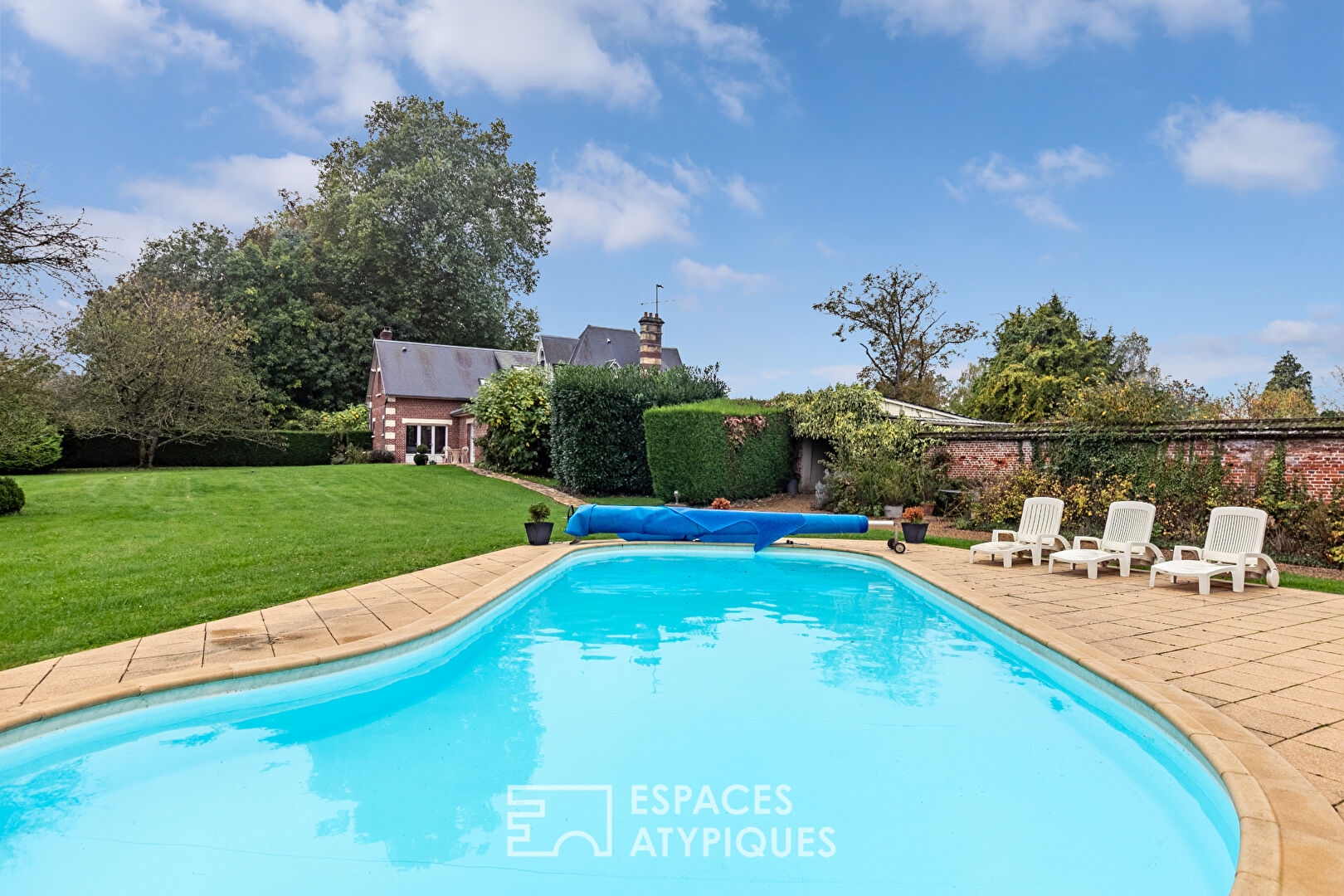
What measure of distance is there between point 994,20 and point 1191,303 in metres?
9.65

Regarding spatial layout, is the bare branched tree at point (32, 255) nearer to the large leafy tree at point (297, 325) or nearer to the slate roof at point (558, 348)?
the slate roof at point (558, 348)

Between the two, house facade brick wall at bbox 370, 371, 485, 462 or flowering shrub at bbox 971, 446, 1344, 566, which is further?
house facade brick wall at bbox 370, 371, 485, 462

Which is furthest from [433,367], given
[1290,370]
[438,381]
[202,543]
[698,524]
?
[1290,370]

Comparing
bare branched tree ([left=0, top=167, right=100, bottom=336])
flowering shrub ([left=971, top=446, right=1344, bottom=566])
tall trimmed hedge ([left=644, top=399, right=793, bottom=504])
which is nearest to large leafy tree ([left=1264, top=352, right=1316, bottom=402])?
flowering shrub ([left=971, top=446, right=1344, bottom=566])

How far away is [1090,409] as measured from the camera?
40.8ft

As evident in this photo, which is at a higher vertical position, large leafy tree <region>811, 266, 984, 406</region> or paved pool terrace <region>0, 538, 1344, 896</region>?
large leafy tree <region>811, 266, 984, 406</region>

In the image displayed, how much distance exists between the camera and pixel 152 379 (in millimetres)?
25781

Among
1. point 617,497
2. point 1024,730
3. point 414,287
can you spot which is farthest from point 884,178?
point 414,287

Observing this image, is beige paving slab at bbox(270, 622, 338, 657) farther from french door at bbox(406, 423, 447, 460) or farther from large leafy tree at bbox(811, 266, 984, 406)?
large leafy tree at bbox(811, 266, 984, 406)

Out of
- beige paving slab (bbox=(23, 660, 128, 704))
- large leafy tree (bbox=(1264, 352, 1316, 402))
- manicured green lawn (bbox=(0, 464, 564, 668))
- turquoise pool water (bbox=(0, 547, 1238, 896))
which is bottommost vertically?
turquoise pool water (bbox=(0, 547, 1238, 896))

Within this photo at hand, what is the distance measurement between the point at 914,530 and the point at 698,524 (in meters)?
3.70

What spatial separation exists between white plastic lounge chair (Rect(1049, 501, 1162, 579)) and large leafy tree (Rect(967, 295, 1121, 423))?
21607mm

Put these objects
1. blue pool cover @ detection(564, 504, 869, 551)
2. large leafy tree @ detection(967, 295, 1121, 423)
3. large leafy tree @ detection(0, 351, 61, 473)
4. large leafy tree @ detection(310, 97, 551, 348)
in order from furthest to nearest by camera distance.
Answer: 1. large leafy tree @ detection(310, 97, 551, 348)
2. large leafy tree @ detection(967, 295, 1121, 423)
3. large leafy tree @ detection(0, 351, 61, 473)
4. blue pool cover @ detection(564, 504, 869, 551)

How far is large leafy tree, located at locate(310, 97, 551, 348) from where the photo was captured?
125 feet
